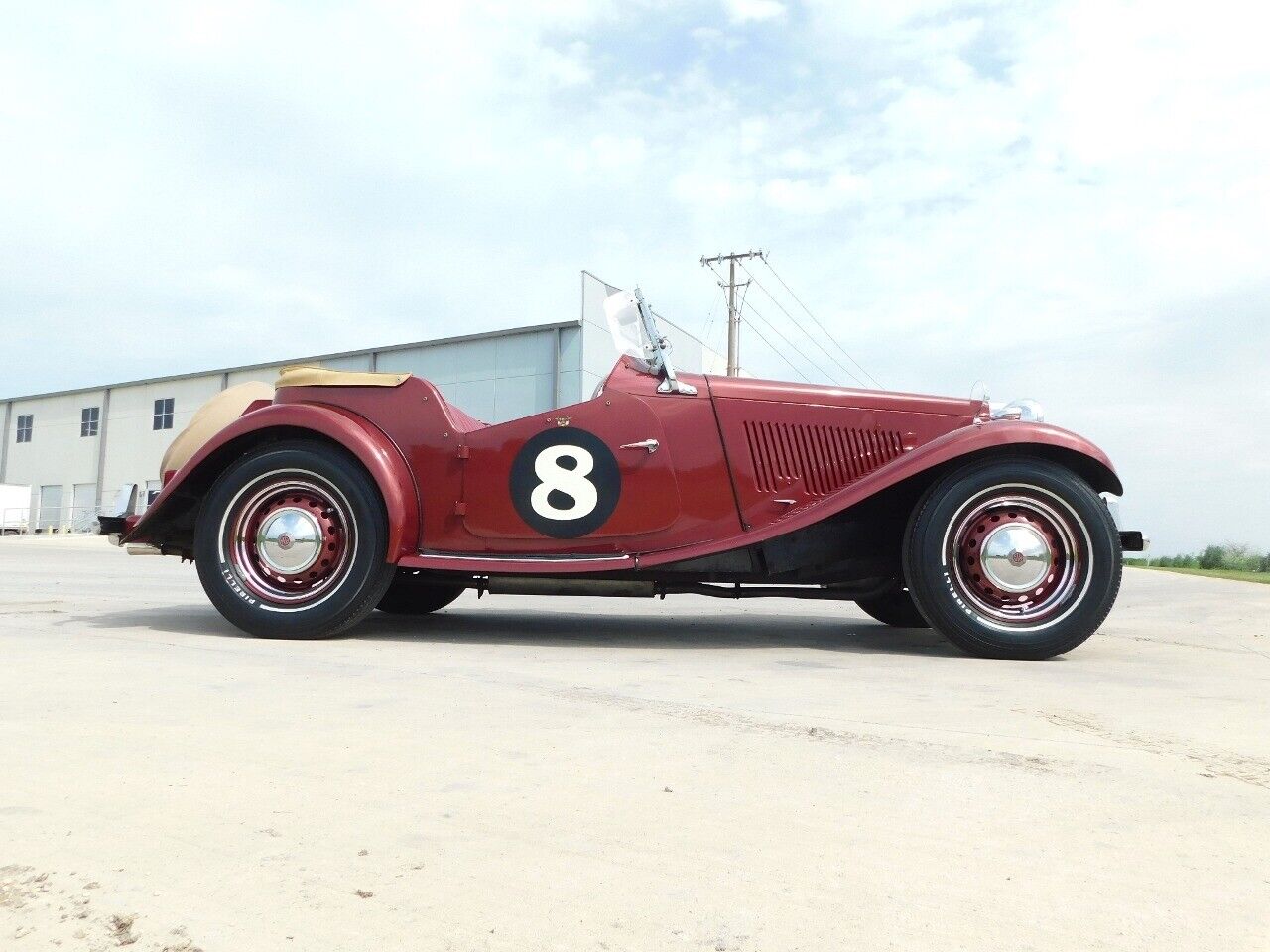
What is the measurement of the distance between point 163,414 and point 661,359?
3802cm

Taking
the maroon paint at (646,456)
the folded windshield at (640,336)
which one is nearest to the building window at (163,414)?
the maroon paint at (646,456)

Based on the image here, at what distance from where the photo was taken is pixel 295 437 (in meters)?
4.78

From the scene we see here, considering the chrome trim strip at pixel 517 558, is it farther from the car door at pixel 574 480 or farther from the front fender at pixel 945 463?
the front fender at pixel 945 463

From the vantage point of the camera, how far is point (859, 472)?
4.66 metres

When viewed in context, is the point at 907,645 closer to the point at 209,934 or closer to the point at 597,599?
the point at 597,599

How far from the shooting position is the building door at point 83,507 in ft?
123

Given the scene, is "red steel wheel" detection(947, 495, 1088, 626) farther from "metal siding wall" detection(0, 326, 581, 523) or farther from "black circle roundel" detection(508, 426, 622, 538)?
"metal siding wall" detection(0, 326, 581, 523)

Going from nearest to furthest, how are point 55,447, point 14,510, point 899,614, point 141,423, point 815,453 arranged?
point 815,453 → point 899,614 → point 14,510 → point 141,423 → point 55,447

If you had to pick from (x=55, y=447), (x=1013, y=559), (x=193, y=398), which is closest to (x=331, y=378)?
(x=1013, y=559)

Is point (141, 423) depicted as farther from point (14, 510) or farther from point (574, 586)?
point (574, 586)

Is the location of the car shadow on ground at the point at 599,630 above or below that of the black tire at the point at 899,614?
below

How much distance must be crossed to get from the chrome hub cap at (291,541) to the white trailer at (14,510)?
128ft

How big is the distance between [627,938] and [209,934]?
0.55 meters

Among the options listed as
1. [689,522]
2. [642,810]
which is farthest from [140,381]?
[642,810]
